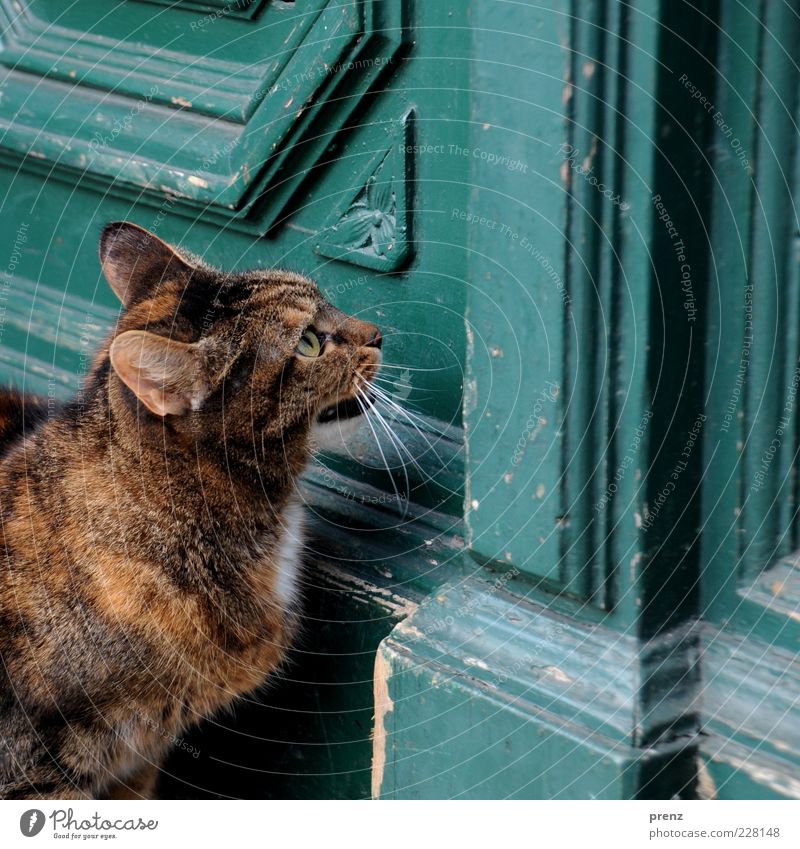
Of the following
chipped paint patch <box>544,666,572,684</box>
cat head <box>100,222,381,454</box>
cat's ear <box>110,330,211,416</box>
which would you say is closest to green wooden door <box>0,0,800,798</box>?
chipped paint patch <box>544,666,572,684</box>

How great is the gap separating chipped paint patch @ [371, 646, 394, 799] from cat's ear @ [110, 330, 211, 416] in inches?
17.5

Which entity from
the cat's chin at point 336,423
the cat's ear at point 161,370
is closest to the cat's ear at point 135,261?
the cat's ear at point 161,370

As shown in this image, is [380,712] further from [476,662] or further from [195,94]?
[195,94]

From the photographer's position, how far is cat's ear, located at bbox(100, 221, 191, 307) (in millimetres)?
1766

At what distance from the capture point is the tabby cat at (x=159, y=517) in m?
1.65

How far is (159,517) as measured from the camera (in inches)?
67.0

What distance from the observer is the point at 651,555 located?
4.70 ft

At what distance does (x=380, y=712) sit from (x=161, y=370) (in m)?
0.57

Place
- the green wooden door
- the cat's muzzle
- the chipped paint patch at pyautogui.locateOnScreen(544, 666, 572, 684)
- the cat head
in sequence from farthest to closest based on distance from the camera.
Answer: the cat's muzzle < the cat head < the chipped paint patch at pyautogui.locateOnScreen(544, 666, 572, 684) < the green wooden door

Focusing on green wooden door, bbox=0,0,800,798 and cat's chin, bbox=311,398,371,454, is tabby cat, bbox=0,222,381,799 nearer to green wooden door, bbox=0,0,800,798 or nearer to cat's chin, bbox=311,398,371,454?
cat's chin, bbox=311,398,371,454

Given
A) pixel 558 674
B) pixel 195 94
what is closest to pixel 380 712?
pixel 558 674

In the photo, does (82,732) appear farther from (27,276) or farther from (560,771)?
(27,276)

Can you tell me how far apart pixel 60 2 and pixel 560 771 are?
1.78 metres

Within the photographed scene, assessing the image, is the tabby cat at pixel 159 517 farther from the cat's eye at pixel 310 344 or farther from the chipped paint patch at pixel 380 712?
the chipped paint patch at pixel 380 712
